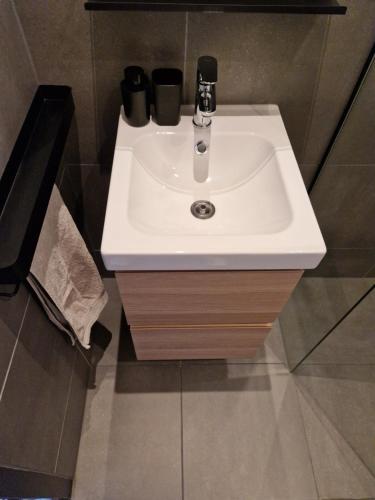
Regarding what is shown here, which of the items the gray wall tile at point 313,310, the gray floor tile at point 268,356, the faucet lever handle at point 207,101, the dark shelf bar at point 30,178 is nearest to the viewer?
the dark shelf bar at point 30,178

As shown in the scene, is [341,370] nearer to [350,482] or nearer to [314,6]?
[350,482]

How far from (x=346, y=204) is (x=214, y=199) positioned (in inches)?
23.9

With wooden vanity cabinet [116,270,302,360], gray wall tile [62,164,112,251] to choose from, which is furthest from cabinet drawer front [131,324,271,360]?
gray wall tile [62,164,112,251]

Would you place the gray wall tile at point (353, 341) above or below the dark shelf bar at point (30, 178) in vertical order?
below

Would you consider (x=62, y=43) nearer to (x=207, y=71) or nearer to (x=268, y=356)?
(x=207, y=71)

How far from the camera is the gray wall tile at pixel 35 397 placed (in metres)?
0.75

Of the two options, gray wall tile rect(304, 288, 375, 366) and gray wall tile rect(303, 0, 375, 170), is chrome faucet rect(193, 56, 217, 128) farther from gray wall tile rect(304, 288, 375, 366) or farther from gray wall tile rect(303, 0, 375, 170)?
gray wall tile rect(304, 288, 375, 366)

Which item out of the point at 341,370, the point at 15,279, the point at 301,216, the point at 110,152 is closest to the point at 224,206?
the point at 301,216

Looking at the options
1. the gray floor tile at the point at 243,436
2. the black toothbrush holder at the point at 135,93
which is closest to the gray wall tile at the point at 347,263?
the gray floor tile at the point at 243,436

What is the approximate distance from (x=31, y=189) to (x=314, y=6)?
708 mm

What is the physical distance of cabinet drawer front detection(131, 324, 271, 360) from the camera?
1.04 metres

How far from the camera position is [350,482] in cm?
126

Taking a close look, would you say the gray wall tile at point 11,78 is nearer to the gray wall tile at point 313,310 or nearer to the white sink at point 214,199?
the white sink at point 214,199

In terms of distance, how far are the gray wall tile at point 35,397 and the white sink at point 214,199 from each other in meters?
0.29
